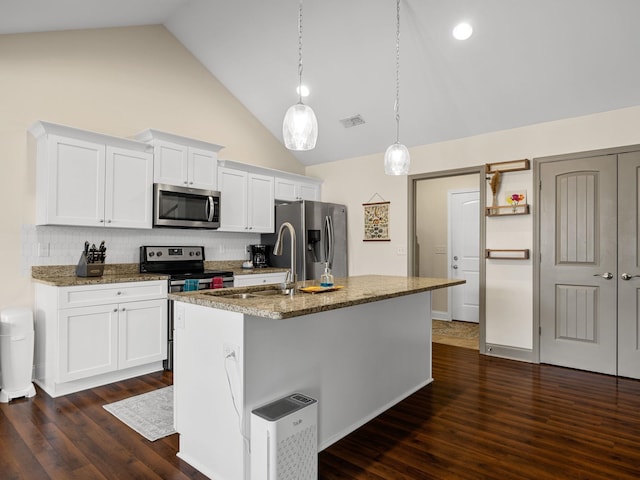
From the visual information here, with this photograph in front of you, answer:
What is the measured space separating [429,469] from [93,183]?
11.6 feet

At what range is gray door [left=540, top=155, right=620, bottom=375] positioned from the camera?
3.75 m

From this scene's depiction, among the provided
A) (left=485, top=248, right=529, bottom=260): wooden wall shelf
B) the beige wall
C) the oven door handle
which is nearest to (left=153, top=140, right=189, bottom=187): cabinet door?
the oven door handle

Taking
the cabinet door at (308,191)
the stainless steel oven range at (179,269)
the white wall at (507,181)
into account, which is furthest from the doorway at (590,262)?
the stainless steel oven range at (179,269)

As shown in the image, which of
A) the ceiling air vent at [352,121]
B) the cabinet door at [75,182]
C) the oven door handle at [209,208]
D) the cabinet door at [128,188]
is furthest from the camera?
the ceiling air vent at [352,121]

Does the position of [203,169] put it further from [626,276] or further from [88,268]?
[626,276]

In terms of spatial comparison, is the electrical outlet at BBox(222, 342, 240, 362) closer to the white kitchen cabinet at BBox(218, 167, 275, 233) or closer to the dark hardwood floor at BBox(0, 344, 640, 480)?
the dark hardwood floor at BBox(0, 344, 640, 480)

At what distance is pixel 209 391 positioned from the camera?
211 cm

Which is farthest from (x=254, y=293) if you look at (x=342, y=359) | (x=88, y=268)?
(x=88, y=268)

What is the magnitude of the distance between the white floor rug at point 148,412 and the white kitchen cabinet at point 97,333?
1.63 ft

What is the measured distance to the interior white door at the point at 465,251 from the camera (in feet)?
20.4

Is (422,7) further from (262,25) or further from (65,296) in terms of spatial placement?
(65,296)

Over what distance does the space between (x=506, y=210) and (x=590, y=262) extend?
36.6 inches

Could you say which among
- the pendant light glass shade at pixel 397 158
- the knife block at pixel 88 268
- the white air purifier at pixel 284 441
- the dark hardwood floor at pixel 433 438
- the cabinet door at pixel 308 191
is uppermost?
the cabinet door at pixel 308 191

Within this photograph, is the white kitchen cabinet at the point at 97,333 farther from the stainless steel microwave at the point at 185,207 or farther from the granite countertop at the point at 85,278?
the stainless steel microwave at the point at 185,207
